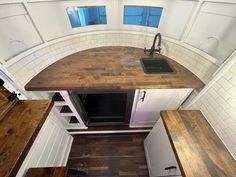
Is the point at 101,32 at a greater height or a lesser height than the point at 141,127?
greater

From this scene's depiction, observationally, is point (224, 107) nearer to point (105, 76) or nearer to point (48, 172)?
point (105, 76)

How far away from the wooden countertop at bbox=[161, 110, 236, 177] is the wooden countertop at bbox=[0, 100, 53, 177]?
3.29 feet

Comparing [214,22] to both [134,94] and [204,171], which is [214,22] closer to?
[134,94]

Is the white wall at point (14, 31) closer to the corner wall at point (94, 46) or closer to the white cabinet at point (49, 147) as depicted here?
the corner wall at point (94, 46)

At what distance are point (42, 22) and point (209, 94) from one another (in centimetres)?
196

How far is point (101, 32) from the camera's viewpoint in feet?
6.36

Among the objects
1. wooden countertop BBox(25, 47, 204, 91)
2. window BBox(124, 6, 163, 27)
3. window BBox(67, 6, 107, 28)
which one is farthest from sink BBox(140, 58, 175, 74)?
window BBox(67, 6, 107, 28)

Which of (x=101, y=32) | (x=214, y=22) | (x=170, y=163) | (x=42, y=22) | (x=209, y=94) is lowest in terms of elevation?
(x=170, y=163)

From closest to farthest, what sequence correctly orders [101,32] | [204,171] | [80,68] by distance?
[204,171], [80,68], [101,32]

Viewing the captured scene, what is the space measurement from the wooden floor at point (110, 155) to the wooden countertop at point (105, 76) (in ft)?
3.31

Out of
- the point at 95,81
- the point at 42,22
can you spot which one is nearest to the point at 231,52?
the point at 95,81

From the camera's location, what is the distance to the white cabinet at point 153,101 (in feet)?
4.68

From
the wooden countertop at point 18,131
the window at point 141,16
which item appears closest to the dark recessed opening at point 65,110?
the wooden countertop at point 18,131

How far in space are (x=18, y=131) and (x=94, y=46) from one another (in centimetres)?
159
